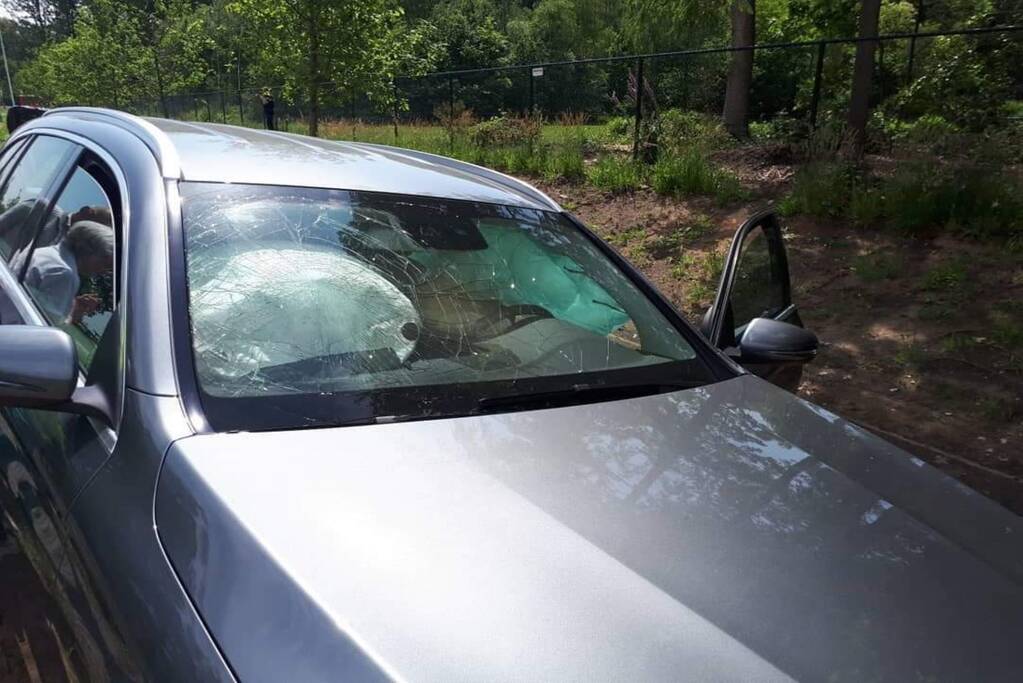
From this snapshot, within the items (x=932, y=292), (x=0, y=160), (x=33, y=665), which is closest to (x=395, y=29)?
(x=932, y=292)

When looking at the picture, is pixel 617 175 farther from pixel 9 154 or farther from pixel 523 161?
pixel 9 154

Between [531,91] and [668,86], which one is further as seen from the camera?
[668,86]

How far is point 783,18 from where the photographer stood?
951 inches

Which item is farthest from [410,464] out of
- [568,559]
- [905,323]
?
[905,323]

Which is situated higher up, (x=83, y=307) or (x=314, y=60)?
(x=314, y=60)

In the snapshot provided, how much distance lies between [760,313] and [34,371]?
2724 millimetres

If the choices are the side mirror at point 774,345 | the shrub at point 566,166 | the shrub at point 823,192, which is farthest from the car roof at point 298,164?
the shrub at point 566,166

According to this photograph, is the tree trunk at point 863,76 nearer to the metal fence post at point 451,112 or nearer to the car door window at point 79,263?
the metal fence post at point 451,112

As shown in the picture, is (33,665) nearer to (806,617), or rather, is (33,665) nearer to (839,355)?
(806,617)

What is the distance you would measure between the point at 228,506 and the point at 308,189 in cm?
124

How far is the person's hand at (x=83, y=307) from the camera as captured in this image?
212 cm

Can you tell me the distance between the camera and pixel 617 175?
35.7 ft

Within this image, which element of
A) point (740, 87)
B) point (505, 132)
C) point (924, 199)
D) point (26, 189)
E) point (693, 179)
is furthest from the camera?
point (505, 132)

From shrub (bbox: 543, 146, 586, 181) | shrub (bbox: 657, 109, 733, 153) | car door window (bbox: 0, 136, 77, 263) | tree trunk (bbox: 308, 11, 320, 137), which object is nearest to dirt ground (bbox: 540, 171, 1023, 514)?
shrub (bbox: 657, 109, 733, 153)
